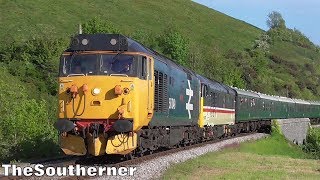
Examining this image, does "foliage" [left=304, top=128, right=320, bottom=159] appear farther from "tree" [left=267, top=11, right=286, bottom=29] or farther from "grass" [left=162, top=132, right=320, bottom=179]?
"tree" [left=267, top=11, right=286, bottom=29]

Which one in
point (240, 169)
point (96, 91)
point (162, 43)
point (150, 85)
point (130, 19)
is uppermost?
point (130, 19)

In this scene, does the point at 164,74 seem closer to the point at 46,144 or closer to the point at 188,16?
the point at 46,144

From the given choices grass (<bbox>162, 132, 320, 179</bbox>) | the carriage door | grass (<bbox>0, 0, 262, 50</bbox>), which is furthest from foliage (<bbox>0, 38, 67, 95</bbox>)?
the carriage door

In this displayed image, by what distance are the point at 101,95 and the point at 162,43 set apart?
82372 mm

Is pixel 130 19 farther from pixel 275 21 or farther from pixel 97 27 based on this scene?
pixel 275 21

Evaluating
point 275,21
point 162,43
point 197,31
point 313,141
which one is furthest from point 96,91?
point 275,21

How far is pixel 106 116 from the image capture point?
736 inches

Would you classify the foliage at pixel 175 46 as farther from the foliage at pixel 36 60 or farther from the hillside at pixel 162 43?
the foliage at pixel 36 60

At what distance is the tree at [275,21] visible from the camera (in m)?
192

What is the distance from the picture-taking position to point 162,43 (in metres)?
101

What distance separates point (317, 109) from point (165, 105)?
79.5m

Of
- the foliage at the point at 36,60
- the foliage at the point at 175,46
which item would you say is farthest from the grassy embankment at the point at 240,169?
the foliage at the point at 175,46

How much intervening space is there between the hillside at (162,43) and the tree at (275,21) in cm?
1501

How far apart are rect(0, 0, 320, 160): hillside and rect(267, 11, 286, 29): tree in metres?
15.0
